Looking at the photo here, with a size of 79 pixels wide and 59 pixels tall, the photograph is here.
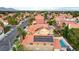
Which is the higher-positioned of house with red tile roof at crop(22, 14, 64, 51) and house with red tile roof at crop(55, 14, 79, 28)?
house with red tile roof at crop(55, 14, 79, 28)

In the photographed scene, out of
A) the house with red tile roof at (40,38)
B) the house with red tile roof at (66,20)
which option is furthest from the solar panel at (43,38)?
the house with red tile roof at (66,20)

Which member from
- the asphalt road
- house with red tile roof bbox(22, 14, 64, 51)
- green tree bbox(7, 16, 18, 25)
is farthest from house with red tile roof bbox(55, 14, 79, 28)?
green tree bbox(7, 16, 18, 25)

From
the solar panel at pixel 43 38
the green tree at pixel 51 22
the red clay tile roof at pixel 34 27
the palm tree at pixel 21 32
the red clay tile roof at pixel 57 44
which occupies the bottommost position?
the red clay tile roof at pixel 57 44

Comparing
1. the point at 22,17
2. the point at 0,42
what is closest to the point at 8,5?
the point at 22,17

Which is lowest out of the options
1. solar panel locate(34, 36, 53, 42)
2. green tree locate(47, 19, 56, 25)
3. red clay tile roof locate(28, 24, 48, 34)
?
solar panel locate(34, 36, 53, 42)

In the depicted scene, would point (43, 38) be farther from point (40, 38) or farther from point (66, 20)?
point (66, 20)

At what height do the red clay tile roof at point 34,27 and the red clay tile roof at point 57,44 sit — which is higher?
the red clay tile roof at point 34,27

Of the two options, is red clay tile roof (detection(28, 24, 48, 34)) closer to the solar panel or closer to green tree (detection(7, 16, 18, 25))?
the solar panel

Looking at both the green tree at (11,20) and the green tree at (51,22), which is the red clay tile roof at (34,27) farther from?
the green tree at (11,20)

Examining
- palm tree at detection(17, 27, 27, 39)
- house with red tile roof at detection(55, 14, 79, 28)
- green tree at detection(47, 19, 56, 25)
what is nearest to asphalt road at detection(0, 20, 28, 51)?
palm tree at detection(17, 27, 27, 39)

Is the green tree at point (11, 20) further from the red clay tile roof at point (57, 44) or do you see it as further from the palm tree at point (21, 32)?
the red clay tile roof at point (57, 44)
